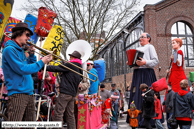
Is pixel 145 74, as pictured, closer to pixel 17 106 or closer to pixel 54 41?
pixel 54 41

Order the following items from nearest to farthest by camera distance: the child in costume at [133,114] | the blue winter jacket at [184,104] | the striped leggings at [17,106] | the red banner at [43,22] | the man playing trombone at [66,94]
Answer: the striped leggings at [17,106]
the man playing trombone at [66,94]
the red banner at [43,22]
the blue winter jacket at [184,104]
the child in costume at [133,114]

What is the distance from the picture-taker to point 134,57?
5.07 meters

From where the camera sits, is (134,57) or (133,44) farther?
(133,44)

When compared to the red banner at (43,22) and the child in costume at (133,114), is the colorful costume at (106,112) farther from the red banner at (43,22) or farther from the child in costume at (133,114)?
the red banner at (43,22)

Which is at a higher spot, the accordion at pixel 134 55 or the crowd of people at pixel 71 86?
the accordion at pixel 134 55

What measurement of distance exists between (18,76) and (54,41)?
2.11 metres

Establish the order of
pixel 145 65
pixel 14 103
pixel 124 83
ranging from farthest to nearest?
pixel 124 83
pixel 145 65
pixel 14 103

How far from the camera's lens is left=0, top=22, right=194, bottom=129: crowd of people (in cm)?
255

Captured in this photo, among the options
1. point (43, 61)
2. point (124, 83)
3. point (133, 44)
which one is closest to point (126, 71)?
point (124, 83)

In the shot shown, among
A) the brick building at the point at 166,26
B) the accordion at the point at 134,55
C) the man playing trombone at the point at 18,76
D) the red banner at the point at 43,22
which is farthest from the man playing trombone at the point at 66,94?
the brick building at the point at 166,26

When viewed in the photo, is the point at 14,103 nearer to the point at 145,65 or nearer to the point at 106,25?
the point at 145,65

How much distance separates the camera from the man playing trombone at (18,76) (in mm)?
2504

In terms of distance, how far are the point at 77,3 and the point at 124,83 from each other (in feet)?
40.7

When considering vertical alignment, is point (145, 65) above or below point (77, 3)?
below
